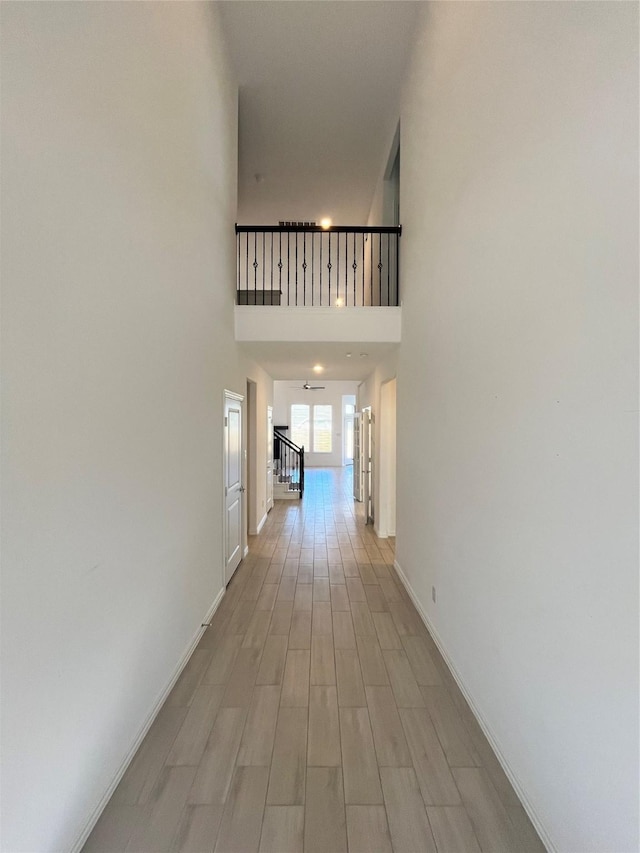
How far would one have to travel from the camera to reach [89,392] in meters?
1.52

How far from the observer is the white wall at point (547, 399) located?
1.18m

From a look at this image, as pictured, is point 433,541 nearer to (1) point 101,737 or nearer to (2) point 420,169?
(1) point 101,737

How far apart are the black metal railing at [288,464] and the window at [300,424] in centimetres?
310

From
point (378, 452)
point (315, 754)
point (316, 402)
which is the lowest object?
point (315, 754)

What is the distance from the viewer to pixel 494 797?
5.45ft

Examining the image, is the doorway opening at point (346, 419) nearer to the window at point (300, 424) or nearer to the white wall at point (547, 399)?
the window at point (300, 424)

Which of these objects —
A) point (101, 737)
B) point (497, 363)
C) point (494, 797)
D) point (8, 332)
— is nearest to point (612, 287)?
point (497, 363)

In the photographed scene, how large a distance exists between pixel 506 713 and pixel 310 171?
7.31 metres

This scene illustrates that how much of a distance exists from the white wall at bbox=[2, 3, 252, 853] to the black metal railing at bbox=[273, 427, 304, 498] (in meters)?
6.50

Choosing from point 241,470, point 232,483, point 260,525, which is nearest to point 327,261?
point 241,470

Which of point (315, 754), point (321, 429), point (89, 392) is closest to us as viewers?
point (89, 392)

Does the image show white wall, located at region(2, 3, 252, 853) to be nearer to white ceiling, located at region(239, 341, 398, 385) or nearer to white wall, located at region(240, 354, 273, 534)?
white ceiling, located at region(239, 341, 398, 385)

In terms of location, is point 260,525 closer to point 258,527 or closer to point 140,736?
point 258,527

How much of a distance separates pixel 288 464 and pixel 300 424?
12.3ft
